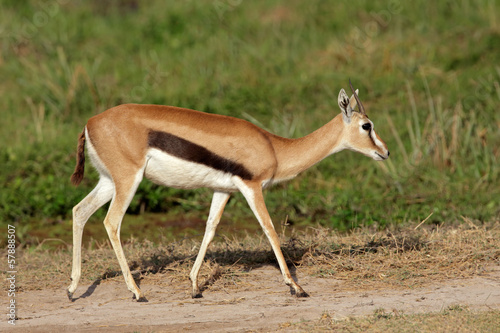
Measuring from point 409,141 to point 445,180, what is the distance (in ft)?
3.41

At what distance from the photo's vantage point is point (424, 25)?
1149 centimetres

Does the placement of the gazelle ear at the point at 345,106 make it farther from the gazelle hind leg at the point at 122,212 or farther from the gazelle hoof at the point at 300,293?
the gazelle hind leg at the point at 122,212

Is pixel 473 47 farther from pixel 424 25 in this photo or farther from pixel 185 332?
pixel 185 332

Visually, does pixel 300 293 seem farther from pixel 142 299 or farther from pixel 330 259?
pixel 142 299

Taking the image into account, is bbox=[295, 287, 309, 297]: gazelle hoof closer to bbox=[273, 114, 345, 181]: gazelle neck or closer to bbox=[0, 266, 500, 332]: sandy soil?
bbox=[0, 266, 500, 332]: sandy soil

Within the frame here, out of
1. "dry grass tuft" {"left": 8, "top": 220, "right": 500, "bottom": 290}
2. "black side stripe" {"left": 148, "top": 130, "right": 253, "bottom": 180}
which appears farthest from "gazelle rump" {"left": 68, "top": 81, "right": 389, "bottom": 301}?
"dry grass tuft" {"left": 8, "top": 220, "right": 500, "bottom": 290}

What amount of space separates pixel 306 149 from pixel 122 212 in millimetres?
1568

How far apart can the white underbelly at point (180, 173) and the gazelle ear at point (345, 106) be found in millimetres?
1081

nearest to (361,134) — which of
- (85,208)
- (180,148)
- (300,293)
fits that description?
(300,293)

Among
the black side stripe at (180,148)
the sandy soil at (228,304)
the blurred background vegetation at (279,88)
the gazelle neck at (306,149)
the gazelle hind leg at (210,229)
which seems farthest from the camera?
the blurred background vegetation at (279,88)

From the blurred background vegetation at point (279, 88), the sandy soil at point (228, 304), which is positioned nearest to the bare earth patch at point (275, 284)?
the sandy soil at point (228, 304)

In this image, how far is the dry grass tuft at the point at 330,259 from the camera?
17.8 feet

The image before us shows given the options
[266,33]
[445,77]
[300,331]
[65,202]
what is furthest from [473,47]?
[300,331]

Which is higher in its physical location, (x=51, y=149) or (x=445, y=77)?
(x=445, y=77)
